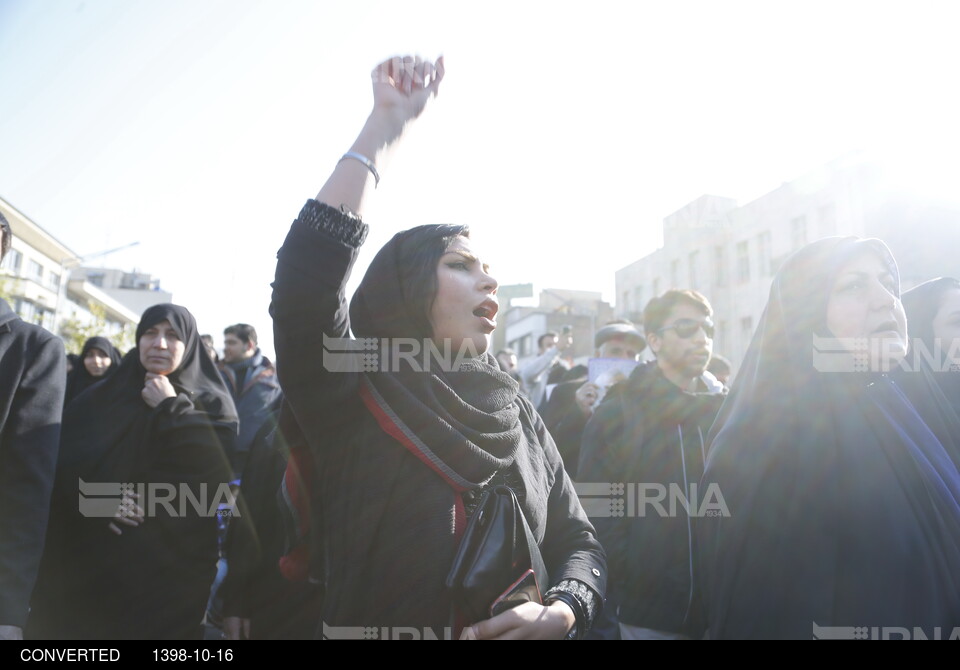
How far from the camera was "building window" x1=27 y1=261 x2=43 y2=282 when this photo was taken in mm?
43022

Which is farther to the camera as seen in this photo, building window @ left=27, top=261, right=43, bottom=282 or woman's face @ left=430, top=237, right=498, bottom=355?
building window @ left=27, top=261, right=43, bottom=282

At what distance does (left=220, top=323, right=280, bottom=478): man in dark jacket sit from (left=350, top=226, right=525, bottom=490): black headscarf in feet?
13.4

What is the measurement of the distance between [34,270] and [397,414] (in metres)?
52.1

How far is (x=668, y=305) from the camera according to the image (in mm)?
3701

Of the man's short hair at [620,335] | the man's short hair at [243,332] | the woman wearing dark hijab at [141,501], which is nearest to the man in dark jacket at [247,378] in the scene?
the man's short hair at [243,332]

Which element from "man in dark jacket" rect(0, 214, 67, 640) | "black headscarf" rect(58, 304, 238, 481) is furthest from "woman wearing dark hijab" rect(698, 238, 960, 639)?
"black headscarf" rect(58, 304, 238, 481)

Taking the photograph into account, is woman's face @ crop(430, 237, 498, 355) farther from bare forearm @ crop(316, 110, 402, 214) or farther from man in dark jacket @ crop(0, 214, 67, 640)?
man in dark jacket @ crop(0, 214, 67, 640)

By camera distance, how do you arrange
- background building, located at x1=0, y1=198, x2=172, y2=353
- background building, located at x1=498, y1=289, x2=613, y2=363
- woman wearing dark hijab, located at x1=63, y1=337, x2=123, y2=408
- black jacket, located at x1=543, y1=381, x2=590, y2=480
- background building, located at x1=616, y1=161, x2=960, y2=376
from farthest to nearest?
background building, located at x1=498, y1=289, x2=613, y2=363
background building, located at x1=0, y1=198, x2=172, y2=353
background building, located at x1=616, y1=161, x2=960, y2=376
woman wearing dark hijab, located at x1=63, y1=337, x2=123, y2=408
black jacket, located at x1=543, y1=381, x2=590, y2=480

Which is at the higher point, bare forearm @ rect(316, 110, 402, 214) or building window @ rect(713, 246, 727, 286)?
building window @ rect(713, 246, 727, 286)

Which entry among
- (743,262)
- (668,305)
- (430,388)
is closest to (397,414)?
(430,388)

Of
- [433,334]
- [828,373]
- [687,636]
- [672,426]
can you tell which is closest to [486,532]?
[433,334]

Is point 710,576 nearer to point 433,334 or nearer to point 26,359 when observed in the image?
point 433,334

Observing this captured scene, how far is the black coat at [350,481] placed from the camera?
1.40 metres
